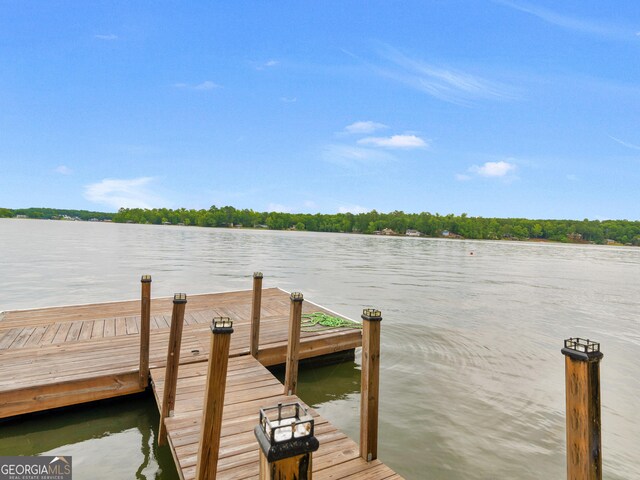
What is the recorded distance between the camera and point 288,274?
2500cm

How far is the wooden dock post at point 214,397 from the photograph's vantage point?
3098 mm

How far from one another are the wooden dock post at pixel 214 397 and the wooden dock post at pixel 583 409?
100 inches

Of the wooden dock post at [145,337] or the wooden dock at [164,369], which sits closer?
the wooden dock at [164,369]

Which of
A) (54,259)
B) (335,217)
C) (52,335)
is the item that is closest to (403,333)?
(52,335)

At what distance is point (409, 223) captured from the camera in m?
153

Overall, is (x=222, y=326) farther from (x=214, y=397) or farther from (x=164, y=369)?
(x=164, y=369)

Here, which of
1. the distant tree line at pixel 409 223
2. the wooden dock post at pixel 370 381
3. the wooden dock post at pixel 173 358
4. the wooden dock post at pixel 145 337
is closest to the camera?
the wooden dock post at pixel 370 381

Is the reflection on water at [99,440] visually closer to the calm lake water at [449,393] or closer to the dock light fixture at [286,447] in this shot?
the calm lake water at [449,393]

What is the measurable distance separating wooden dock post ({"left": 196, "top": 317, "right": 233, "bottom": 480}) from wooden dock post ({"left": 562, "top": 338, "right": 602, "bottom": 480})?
100 inches

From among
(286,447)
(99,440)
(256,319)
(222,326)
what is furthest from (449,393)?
(286,447)

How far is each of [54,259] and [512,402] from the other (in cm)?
3351

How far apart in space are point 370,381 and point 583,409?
6.61 ft

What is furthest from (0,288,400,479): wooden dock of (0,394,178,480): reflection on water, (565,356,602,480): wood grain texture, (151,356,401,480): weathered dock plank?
(565,356,602,480): wood grain texture

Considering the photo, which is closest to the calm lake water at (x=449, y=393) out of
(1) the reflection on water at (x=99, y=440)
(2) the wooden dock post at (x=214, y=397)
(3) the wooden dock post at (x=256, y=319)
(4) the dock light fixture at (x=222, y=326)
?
(1) the reflection on water at (x=99, y=440)
